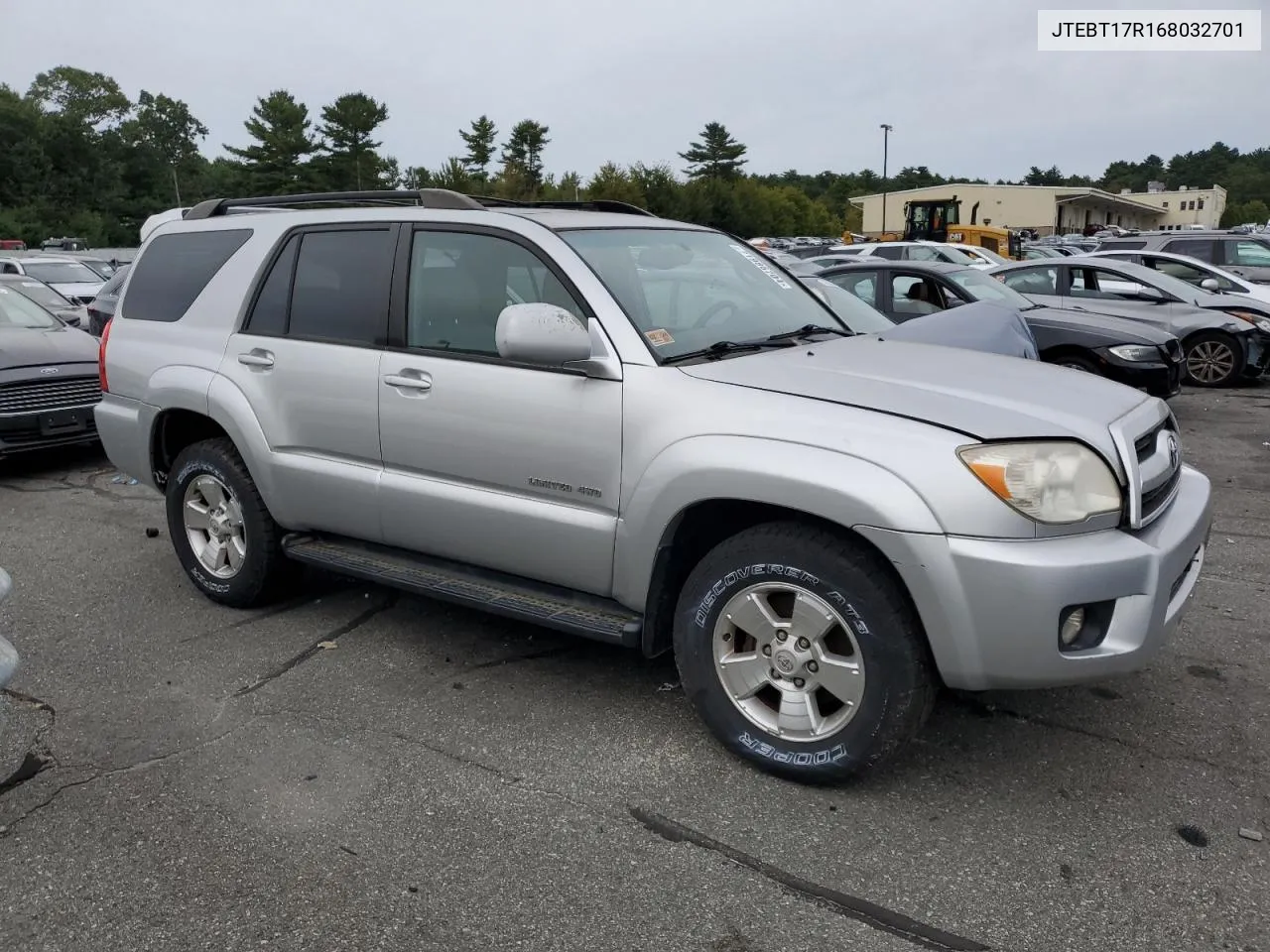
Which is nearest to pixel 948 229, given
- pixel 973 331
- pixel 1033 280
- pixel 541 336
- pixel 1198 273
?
pixel 1198 273

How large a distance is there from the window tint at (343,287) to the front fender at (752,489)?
1.43m

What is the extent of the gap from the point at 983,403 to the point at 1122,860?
134cm

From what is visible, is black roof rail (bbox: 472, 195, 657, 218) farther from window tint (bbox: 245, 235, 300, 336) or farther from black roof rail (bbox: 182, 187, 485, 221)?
window tint (bbox: 245, 235, 300, 336)

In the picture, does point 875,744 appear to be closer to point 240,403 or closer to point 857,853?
point 857,853

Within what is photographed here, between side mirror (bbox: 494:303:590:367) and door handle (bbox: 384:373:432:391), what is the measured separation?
0.57 m

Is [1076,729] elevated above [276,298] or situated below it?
below

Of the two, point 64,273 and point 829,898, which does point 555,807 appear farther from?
point 64,273

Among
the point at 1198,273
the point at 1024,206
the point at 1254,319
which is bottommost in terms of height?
the point at 1254,319

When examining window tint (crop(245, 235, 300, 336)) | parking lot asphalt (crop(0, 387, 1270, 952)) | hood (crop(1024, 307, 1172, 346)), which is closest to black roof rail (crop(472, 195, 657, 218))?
window tint (crop(245, 235, 300, 336))

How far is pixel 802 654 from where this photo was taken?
317 cm

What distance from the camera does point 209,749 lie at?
3.54m

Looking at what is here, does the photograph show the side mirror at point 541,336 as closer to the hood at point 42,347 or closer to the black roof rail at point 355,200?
the black roof rail at point 355,200

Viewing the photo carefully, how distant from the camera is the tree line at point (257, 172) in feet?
214

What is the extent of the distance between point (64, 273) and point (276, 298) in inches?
730
